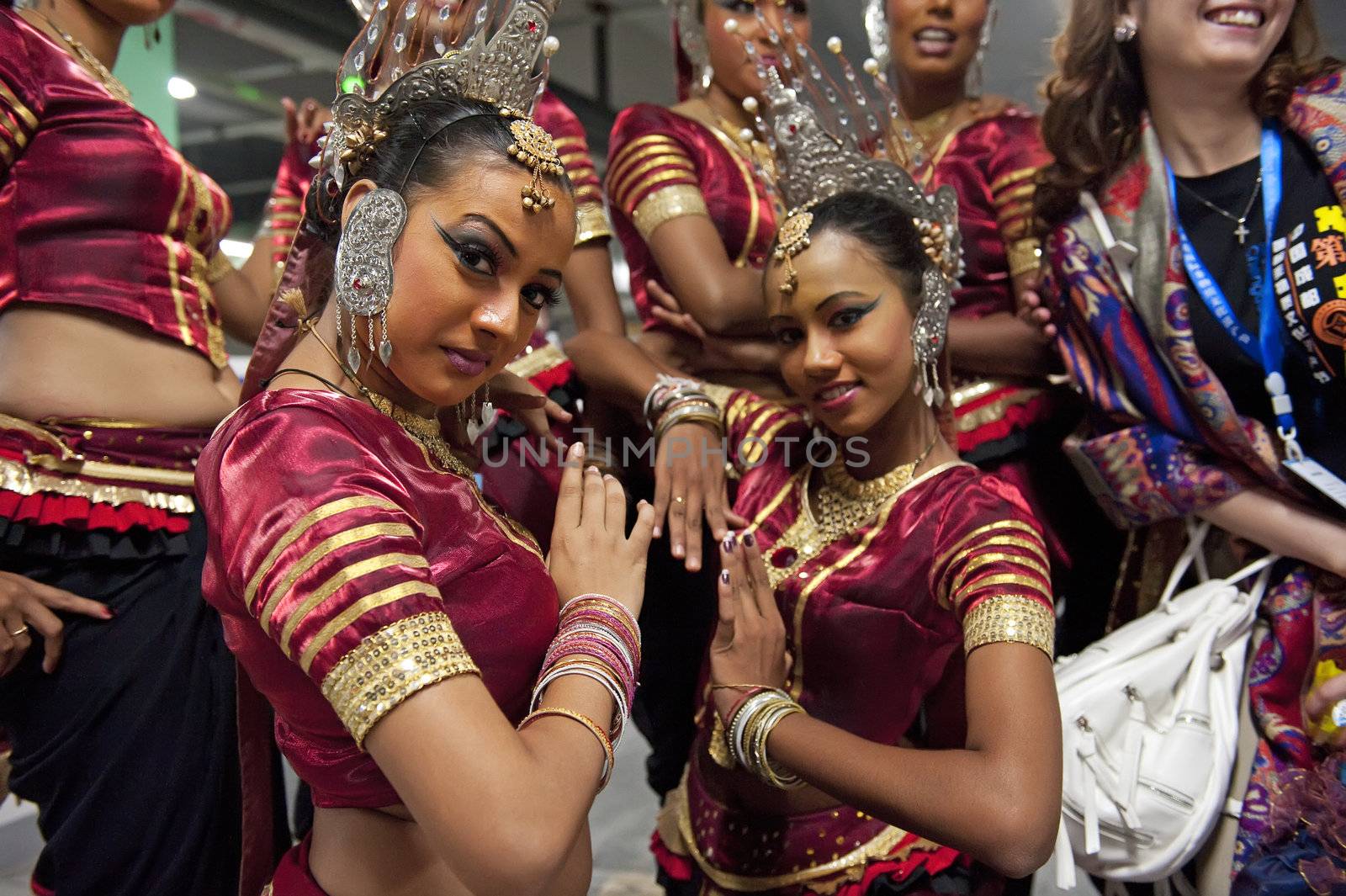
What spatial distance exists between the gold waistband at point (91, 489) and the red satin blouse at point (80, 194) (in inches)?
10.3

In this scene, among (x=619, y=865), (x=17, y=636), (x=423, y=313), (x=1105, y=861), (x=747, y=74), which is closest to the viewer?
(x=423, y=313)

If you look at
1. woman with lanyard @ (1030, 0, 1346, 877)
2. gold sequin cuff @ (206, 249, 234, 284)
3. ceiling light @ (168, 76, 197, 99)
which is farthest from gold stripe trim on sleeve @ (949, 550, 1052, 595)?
ceiling light @ (168, 76, 197, 99)

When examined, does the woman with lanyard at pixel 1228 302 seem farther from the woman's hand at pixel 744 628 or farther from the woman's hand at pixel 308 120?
Answer: the woman's hand at pixel 308 120

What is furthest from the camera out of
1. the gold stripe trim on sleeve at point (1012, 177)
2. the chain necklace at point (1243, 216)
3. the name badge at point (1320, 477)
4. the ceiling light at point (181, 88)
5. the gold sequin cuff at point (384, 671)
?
the ceiling light at point (181, 88)

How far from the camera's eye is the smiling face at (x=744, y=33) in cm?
219

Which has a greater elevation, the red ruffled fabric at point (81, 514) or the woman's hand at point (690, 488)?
the red ruffled fabric at point (81, 514)

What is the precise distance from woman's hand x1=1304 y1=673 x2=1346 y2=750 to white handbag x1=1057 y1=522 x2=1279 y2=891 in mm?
111

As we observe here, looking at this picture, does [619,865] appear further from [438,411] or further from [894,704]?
[438,411]

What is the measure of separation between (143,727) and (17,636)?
0.76 feet

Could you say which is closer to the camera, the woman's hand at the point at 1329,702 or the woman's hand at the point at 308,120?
the woman's hand at the point at 1329,702

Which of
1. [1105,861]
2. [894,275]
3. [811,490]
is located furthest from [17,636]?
[1105,861]

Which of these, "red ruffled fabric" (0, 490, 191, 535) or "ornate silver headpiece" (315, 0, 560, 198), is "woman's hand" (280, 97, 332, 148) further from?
"ornate silver headpiece" (315, 0, 560, 198)

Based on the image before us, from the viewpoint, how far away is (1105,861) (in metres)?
1.78

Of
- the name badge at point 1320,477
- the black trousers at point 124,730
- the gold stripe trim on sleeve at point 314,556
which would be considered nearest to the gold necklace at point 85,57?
the black trousers at point 124,730
